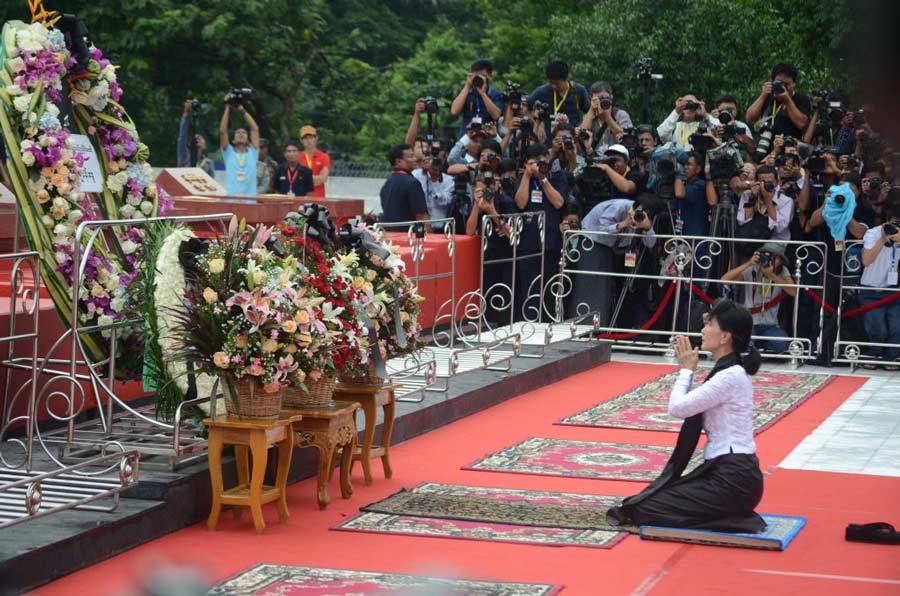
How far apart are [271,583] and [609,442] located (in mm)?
4233

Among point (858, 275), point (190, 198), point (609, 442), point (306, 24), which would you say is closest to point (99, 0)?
point (306, 24)

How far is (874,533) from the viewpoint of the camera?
717 cm

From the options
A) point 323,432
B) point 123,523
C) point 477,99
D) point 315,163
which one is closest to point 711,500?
point 323,432

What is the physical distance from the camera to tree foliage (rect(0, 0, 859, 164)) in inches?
840

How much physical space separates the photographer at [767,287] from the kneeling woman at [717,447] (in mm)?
6314

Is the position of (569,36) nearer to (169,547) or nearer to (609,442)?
(609,442)

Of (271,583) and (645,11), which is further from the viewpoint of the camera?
(645,11)

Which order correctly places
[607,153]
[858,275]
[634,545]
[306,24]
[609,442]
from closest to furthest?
1. [634,545]
2. [609,442]
3. [858,275]
4. [607,153]
5. [306,24]

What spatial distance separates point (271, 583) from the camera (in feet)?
20.1

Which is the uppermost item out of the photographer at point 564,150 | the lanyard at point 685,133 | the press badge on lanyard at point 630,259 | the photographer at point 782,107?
the photographer at point 782,107

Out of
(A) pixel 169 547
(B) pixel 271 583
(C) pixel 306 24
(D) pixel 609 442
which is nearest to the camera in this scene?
(B) pixel 271 583

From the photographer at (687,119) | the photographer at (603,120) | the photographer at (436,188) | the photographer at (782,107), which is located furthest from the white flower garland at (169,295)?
the photographer at (782,107)

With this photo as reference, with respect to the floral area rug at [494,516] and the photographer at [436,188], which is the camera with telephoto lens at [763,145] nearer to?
the photographer at [436,188]

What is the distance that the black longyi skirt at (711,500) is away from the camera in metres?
7.11
